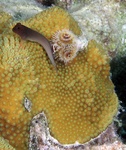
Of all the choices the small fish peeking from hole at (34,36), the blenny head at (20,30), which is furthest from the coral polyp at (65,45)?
the blenny head at (20,30)

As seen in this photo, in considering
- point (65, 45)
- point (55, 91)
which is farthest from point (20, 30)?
point (55, 91)

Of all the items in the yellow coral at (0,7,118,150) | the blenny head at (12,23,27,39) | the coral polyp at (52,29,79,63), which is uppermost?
the blenny head at (12,23,27,39)

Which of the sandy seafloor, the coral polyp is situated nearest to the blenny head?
the coral polyp

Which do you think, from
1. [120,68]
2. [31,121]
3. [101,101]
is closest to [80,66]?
[101,101]

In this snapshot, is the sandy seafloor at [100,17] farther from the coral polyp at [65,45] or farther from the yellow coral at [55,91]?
the yellow coral at [55,91]

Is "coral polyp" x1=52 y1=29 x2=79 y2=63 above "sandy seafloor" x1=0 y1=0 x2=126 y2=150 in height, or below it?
below

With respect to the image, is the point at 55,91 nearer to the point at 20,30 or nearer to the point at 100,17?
the point at 20,30

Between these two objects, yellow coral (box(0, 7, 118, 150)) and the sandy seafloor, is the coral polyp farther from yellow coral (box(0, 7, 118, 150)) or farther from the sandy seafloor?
the sandy seafloor
